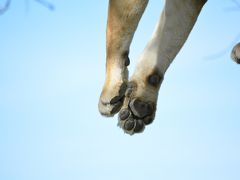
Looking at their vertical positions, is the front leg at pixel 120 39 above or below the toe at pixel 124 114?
above

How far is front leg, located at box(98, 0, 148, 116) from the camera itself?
13.7ft

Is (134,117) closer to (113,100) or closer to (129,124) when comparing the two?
(129,124)

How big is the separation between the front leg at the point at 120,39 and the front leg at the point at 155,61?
12cm

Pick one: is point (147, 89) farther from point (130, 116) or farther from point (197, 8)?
point (197, 8)

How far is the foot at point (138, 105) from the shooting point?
13.3 ft

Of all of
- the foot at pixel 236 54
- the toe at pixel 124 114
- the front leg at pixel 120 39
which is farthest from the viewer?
the foot at pixel 236 54

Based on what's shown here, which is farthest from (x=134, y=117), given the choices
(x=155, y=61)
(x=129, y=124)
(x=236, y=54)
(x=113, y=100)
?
(x=236, y=54)

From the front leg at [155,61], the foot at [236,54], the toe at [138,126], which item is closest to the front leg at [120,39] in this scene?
the front leg at [155,61]

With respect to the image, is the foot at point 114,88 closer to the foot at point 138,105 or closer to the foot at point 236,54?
the foot at point 138,105

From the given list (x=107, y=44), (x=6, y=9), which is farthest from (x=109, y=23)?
(x=6, y=9)

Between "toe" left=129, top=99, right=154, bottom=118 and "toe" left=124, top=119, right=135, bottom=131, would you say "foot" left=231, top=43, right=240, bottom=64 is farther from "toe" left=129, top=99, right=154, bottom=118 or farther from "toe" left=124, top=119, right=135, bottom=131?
"toe" left=124, top=119, right=135, bottom=131

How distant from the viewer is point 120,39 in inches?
166

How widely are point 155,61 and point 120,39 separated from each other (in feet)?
1.07

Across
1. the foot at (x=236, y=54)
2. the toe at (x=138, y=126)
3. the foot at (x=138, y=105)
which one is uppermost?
the foot at (x=138, y=105)
